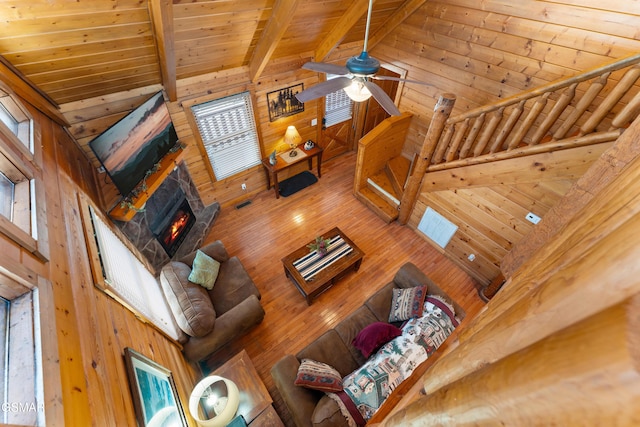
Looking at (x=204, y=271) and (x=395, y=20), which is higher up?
(x=395, y=20)

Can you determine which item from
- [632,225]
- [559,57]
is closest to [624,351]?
[632,225]

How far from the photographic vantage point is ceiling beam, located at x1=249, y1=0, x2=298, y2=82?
2.84 meters

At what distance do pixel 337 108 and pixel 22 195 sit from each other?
498 centimetres

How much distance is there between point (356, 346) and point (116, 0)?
3.80 metres

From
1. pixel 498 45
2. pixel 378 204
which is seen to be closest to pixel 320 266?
pixel 378 204

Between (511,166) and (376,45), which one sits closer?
(511,166)

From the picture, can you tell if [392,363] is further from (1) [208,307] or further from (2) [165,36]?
(2) [165,36]

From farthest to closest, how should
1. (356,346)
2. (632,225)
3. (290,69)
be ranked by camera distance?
(290,69) → (356,346) → (632,225)

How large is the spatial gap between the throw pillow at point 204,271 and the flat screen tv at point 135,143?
1.08 metres

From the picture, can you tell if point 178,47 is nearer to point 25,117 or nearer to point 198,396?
point 25,117

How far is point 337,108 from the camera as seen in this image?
5547 mm

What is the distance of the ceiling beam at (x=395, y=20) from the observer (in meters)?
3.92

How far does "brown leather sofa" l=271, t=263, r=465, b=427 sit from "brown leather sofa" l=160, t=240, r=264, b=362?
2.23 ft

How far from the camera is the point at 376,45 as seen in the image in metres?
4.73
